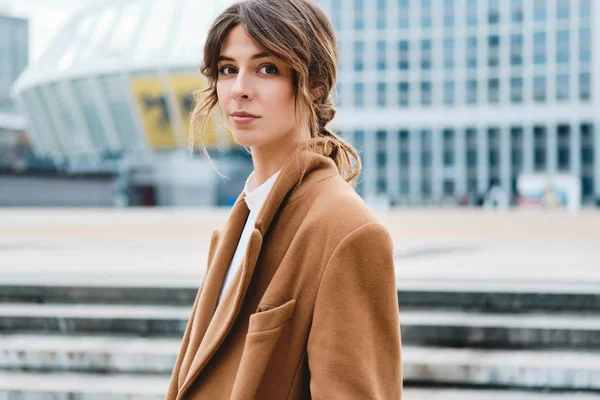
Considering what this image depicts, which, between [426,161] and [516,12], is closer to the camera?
[516,12]

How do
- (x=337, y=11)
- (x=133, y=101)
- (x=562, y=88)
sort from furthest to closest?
(x=337, y=11)
(x=562, y=88)
(x=133, y=101)

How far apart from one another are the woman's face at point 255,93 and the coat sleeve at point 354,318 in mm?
313

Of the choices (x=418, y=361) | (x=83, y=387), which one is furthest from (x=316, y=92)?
(x=83, y=387)

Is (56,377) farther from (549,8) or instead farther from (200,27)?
(549,8)

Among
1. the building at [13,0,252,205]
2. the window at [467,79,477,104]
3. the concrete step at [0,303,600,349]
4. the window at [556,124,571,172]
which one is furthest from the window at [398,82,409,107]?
the concrete step at [0,303,600,349]

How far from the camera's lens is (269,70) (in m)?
1.31

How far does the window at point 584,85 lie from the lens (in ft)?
180

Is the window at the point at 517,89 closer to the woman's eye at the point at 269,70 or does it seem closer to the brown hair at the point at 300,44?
the brown hair at the point at 300,44

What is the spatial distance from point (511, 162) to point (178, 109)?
30.0m

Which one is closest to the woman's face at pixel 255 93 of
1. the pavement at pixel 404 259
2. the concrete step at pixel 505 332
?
the concrete step at pixel 505 332

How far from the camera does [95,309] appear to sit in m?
4.94

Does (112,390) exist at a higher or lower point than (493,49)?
lower

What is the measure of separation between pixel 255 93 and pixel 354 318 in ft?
1.65

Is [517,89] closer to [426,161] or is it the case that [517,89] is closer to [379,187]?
[426,161]
